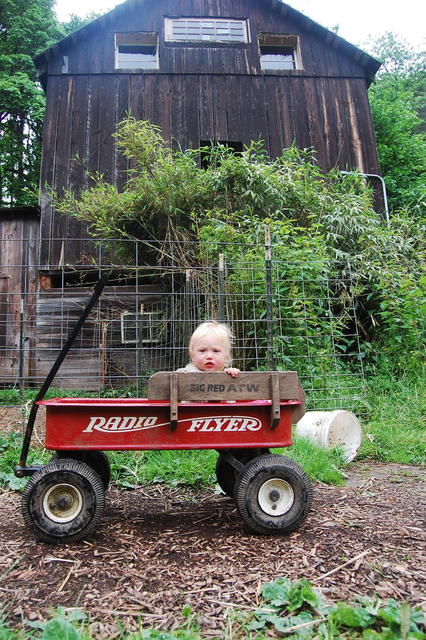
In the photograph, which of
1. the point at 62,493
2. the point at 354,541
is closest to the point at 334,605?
the point at 354,541

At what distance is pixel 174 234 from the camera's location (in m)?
6.90

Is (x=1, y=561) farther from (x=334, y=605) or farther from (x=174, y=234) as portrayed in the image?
(x=174, y=234)

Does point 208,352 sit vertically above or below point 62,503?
above

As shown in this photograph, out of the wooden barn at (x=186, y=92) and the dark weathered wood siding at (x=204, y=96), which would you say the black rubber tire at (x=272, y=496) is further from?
the dark weathered wood siding at (x=204, y=96)

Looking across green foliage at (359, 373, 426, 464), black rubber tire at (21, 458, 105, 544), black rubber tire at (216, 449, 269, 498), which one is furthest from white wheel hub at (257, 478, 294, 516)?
green foliage at (359, 373, 426, 464)

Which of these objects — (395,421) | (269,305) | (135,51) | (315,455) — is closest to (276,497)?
(315,455)

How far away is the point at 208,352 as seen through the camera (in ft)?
9.50

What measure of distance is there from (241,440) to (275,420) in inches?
8.8

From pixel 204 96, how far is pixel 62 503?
1030 cm

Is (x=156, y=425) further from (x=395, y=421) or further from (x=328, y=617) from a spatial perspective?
(x=395, y=421)

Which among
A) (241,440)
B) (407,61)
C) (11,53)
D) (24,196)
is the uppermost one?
(407,61)

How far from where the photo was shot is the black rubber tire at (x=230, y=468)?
9.09 feet

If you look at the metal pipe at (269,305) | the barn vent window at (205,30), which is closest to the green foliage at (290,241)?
the metal pipe at (269,305)

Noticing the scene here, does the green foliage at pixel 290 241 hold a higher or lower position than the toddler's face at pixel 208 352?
higher
